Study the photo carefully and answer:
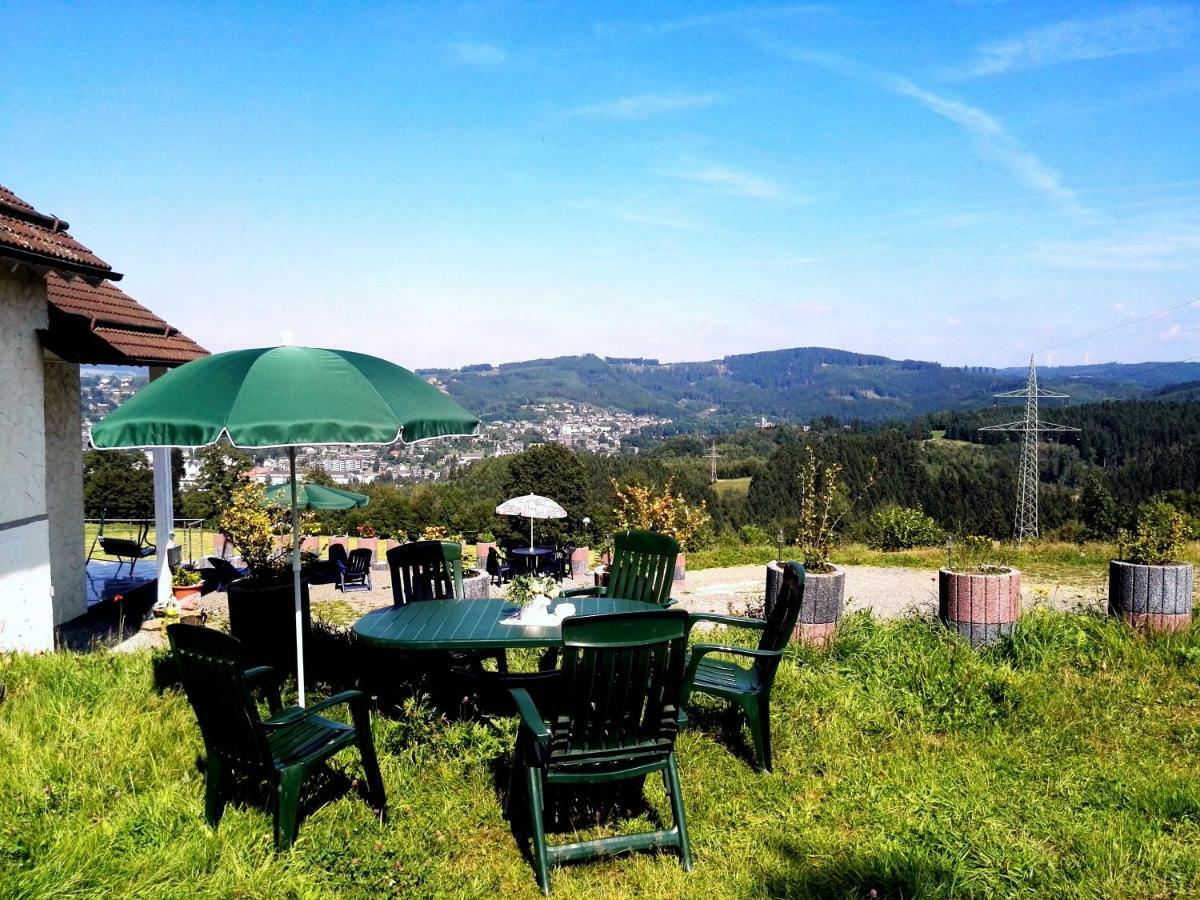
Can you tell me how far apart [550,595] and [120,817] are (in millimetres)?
2005

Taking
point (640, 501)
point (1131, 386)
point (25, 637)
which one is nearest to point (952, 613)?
point (25, 637)

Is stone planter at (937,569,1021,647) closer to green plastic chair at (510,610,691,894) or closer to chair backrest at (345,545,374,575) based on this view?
green plastic chair at (510,610,691,894)

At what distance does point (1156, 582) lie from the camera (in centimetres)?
589

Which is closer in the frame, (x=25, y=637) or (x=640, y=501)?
(x=25, y=637)

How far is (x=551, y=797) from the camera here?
3.58 m

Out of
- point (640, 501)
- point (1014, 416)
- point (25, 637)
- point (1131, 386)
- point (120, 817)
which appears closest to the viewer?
point (120, 817)

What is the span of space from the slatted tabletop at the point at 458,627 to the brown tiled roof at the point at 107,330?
4846 millimetres

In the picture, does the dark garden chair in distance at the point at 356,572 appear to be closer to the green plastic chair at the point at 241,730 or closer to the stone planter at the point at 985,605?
the stone planter at the point at 985,605

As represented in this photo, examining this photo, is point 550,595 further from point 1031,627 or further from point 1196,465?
point 1196,465

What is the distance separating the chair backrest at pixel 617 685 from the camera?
9.67 feet

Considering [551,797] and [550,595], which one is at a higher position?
[550,595]

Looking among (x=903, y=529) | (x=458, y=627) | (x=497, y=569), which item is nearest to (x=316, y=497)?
(x=497, y=569)

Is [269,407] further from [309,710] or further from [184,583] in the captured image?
[184,583]

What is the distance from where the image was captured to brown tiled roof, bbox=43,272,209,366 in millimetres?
7711
